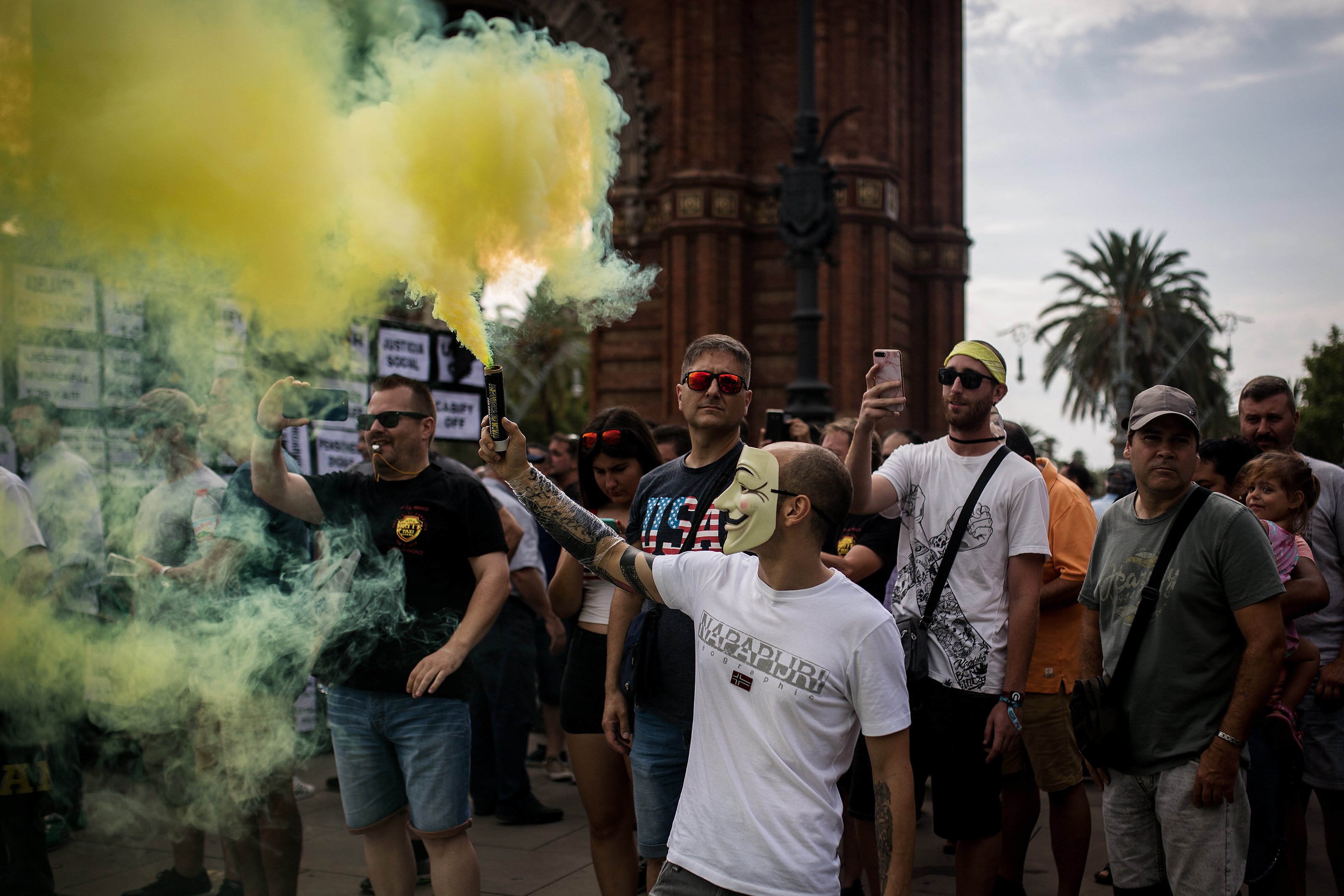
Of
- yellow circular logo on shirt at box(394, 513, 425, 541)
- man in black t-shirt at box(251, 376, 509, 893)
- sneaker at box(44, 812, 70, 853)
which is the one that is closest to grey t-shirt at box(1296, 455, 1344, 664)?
man in black t-shirt at box(251, 376, 509, 893)

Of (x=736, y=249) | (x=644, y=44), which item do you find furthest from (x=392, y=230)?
(x=644, y=44)

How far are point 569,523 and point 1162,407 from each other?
2.02m

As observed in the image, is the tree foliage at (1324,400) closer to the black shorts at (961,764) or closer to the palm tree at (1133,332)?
the palm tree at (1133,332)

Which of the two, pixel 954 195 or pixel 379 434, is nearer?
pixel 379 434

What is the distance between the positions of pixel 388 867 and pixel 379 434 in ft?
5.37

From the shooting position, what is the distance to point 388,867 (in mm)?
3857

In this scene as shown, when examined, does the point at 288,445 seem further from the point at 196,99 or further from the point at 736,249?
the point at 736,249

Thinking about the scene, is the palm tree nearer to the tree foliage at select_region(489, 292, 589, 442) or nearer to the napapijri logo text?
the tree foliage at select_region(489, 292, 589, 442)

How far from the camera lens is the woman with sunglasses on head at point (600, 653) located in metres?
3.94

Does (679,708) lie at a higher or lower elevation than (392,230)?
lower

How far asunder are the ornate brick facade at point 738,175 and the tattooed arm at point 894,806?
16.5 m

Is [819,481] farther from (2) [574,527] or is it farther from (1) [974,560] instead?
(1) [974,560]

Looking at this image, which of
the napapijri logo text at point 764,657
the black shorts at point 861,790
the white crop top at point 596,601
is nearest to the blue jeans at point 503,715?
the white crop top at point 596,601

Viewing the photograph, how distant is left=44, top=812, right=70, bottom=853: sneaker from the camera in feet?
18.3
